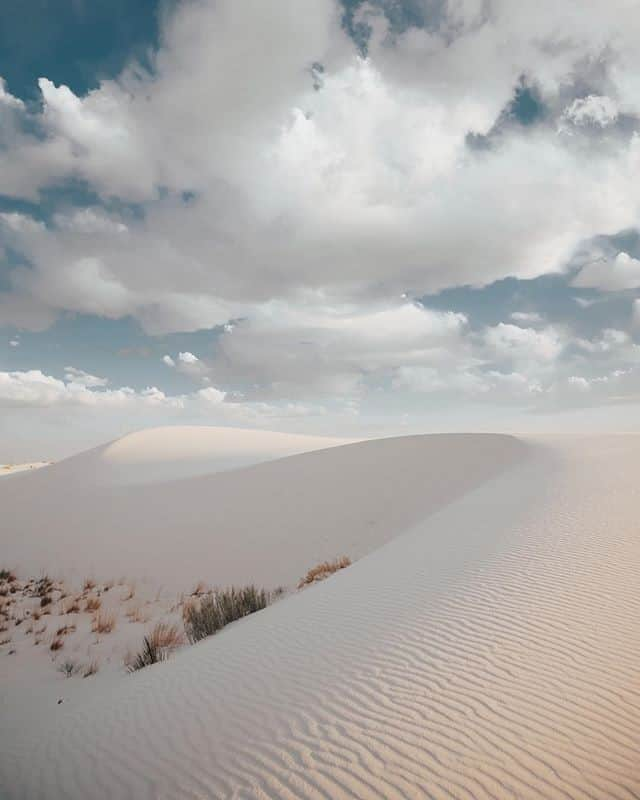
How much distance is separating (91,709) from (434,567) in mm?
3784

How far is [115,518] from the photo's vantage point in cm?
1387

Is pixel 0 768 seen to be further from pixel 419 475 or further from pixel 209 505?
pixel 419 475

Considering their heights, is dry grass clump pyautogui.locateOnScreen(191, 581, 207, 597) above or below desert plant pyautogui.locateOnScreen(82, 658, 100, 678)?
below

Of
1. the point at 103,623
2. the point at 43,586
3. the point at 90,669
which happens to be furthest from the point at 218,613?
the point at 43,586

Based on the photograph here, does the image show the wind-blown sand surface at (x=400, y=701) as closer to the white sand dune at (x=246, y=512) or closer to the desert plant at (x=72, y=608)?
the desert plant at (x=72, y=608)

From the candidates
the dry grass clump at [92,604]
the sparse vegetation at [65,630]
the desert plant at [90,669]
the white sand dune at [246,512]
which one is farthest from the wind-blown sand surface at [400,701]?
the white sand dune at [246,512]

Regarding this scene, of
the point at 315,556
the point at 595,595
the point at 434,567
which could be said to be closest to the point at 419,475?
the point at 315,556

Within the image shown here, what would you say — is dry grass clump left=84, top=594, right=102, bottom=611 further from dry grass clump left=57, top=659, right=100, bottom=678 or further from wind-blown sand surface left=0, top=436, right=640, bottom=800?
wind-blown sand surface left=0, top=436, right=640, bottom=800

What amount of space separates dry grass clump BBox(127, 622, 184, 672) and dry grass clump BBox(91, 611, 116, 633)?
986mm

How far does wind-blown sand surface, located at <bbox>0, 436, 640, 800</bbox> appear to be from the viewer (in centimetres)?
201

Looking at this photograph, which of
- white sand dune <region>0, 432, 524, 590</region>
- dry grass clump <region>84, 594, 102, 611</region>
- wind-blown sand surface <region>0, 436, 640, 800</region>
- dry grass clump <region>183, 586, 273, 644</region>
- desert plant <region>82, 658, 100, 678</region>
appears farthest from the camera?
white sand dune <region>0, 432, 524, 590</region>

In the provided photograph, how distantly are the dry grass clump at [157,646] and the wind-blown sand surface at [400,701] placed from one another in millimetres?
780

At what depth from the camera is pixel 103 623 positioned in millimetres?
6973

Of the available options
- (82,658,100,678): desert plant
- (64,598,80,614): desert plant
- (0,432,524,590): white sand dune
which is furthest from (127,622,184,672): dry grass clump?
(0,432,524,590): white sand dune
